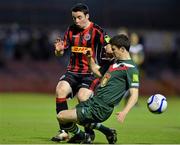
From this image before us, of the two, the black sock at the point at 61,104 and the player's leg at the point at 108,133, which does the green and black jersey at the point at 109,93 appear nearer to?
the player's leg at the point at 108,133

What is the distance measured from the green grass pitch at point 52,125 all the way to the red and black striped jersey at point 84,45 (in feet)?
4.37

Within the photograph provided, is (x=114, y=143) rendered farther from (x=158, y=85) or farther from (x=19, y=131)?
(x=158, y=85)

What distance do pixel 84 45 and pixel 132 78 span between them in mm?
1822

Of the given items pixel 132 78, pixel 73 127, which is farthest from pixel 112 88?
pixel 73 127

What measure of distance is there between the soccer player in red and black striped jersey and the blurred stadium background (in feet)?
63.8

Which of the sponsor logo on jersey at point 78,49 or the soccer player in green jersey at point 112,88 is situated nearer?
the soccer player in green jersey at point 112,88

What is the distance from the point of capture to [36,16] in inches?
1524

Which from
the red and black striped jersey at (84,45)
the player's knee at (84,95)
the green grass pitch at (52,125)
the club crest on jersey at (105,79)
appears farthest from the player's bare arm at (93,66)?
the green grass pitch at (52,125)

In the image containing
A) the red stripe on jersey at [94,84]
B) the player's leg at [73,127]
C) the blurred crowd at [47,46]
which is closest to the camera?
the player's leg at [73,127]

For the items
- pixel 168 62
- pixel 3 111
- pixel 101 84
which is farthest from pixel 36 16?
pixel 101 84

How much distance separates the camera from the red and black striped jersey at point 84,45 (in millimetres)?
13234

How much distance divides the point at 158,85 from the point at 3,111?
14.4m

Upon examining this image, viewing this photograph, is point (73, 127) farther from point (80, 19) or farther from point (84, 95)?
point (80, 19)

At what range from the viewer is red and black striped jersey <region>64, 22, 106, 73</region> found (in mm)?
13234
